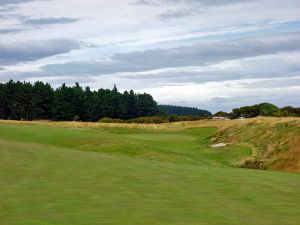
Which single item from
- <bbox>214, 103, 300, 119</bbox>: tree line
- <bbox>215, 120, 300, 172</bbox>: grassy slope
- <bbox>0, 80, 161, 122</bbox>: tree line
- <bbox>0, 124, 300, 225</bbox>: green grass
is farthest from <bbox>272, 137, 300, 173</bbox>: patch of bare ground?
<bbox>0, 80, 161, 122</bbox>: tree line

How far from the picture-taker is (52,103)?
146625 millimetres

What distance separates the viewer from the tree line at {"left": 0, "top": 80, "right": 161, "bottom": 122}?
5684 inches

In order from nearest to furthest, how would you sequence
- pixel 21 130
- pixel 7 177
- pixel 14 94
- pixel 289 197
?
1. pixel 289 197
2. pixel 7 177
3. pixel 21 130
4. pixel 14 94

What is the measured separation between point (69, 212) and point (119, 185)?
3.74 meters

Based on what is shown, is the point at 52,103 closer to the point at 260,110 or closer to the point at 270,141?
the point at 260,110

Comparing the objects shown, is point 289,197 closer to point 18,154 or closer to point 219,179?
point 219,179

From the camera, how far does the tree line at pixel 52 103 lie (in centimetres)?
14438

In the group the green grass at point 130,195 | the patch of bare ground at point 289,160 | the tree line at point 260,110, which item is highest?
the tree line at point 260,110

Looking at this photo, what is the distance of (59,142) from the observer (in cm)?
4488

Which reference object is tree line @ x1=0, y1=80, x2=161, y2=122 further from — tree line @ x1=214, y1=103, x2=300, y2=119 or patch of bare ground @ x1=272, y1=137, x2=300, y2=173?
patch of bare ground @ x1=272, y1=137, x2=300, y2=173

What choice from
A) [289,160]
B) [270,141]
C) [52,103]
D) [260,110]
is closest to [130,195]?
[289,160]

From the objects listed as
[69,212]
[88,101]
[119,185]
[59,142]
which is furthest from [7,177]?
[88,101]

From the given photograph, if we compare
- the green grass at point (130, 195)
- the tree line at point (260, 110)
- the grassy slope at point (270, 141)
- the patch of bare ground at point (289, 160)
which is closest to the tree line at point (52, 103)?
the tree line at point (260, 110)

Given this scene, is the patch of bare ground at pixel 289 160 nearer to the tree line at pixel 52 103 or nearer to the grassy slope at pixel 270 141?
the grassy slope at pixel 270 141
